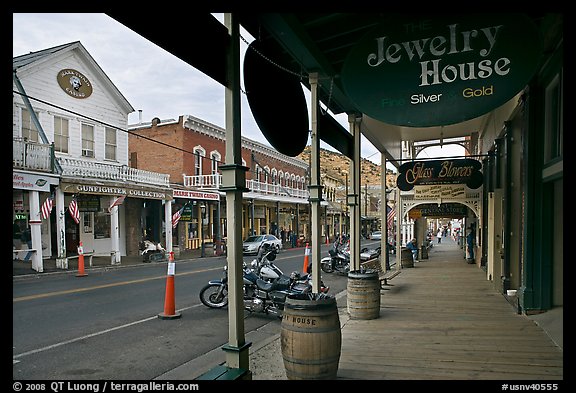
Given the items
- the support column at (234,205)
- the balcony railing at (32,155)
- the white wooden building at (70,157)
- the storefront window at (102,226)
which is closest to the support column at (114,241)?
the white wooden building at (70,157)

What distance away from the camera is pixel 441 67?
3.44m

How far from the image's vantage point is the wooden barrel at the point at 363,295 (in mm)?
6680

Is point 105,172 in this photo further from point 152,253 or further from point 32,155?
point 152,253

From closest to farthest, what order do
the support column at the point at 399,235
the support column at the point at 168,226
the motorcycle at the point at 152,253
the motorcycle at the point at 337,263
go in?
the support column at the point at 399,235 < the motorcycle at the point at 337,263 < the motorcycle at the point at 152,253 < the support column at the point at 168,226

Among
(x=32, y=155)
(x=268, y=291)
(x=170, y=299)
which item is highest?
(x=32, y=155)

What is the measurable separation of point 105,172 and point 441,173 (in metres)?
15.0

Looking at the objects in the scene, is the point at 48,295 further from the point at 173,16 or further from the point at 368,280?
the point at 173,16

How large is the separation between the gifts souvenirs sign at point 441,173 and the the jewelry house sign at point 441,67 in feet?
29.8

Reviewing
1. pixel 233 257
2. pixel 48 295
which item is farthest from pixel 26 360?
pixel 48 295

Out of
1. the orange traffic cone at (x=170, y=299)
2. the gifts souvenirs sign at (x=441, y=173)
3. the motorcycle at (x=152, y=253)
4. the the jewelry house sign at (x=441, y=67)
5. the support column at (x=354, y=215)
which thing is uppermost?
the the jewelry house sign at (x=441, y=67)

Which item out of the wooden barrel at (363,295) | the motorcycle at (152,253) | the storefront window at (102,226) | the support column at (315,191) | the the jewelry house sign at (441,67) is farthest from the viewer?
the storefront window at (102,226)

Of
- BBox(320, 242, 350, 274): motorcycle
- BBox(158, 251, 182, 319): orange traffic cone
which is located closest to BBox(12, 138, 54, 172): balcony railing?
BBox(158, 251, 182, 319): orange traffic cone

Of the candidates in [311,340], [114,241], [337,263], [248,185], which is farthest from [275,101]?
[248,185]

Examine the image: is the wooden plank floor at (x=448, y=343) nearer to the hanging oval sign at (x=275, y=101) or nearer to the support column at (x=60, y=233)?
the hanging oval sign at (x=275, y=101)
